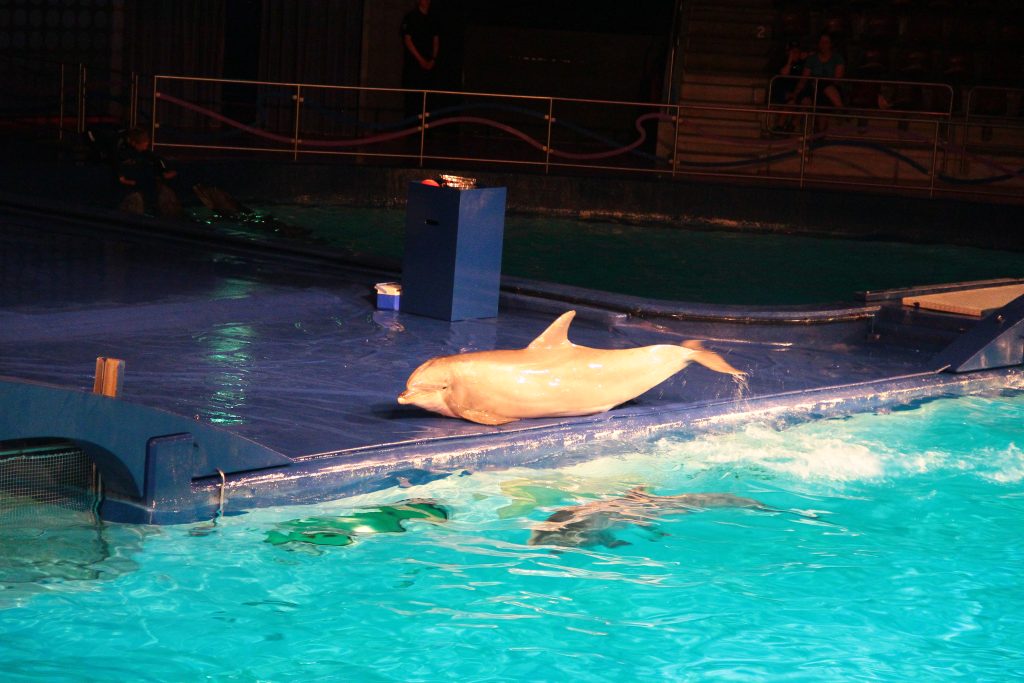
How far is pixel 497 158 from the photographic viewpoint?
17.1 metres

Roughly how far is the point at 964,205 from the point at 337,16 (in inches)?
373

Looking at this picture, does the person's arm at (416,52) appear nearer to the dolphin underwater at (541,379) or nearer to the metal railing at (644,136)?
the metal railing at (644,136)

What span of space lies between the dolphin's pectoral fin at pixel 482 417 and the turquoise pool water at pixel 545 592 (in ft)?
0.95

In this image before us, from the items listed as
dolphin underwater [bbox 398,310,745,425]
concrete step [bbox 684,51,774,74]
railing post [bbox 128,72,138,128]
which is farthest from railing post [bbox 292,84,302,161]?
dolphin underwater [bbox 398,310,745,425]

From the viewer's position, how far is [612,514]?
5.66 meters

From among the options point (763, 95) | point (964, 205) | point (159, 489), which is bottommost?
point (159, 489)

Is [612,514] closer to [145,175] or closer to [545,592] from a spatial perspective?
[545,592]

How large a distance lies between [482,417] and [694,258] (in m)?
7.38

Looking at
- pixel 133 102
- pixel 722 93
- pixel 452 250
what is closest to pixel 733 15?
pixel 722 93

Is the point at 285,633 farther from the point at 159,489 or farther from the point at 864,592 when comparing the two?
the point at 864,592

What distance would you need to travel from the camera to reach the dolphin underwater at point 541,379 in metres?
6.06

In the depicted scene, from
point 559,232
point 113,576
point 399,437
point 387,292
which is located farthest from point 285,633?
point 559,232

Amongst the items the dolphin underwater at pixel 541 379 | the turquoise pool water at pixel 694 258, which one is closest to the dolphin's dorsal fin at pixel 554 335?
the dolphin underwater at pixel 541 379

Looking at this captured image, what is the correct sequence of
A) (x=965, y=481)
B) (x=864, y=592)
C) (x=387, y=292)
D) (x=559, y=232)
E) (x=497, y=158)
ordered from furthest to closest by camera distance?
1. (x=497, y=158)
2. (x=559, y=232)
3. (x=387, y=292)
4. (x=965, y=481)
5. (x=864, y=592)
